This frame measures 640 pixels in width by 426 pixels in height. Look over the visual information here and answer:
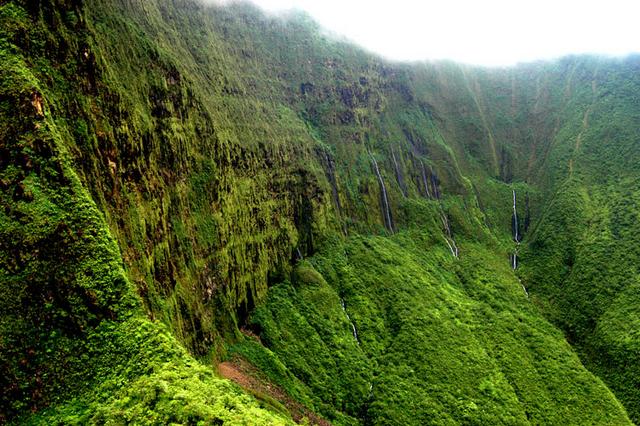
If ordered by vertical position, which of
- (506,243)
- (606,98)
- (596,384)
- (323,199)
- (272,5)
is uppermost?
(272,5)

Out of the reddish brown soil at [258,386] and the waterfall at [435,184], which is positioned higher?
the waterfall at [435,184]

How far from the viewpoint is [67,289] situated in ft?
102

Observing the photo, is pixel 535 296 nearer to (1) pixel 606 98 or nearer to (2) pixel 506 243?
(2) pixel 506 243

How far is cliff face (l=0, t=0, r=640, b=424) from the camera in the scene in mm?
31469

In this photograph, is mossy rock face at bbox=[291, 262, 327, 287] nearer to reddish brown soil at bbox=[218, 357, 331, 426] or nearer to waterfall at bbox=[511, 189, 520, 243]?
reddish brown soil at bbox=[218, 357, 331, 426]

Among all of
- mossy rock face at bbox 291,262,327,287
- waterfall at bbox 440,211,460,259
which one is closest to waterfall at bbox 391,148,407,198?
waterfall at bbox 440,211,460,259

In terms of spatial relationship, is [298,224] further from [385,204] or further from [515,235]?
[515,235]

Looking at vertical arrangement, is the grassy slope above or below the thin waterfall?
below

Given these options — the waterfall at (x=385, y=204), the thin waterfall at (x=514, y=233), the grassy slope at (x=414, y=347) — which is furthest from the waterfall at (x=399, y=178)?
the thin waterfall at (x=514, y=233)

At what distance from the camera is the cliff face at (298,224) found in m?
→ 31.5

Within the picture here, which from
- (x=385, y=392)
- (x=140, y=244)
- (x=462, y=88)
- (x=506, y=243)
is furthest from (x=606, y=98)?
(x=140, y=244)

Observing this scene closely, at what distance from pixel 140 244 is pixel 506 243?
395 feet

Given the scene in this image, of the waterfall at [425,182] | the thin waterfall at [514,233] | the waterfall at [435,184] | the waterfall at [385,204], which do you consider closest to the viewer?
the waterfall at [385,204]

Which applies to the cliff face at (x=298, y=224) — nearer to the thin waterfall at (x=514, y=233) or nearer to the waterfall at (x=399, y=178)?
the thin waterfall at (x=514, y=233)
